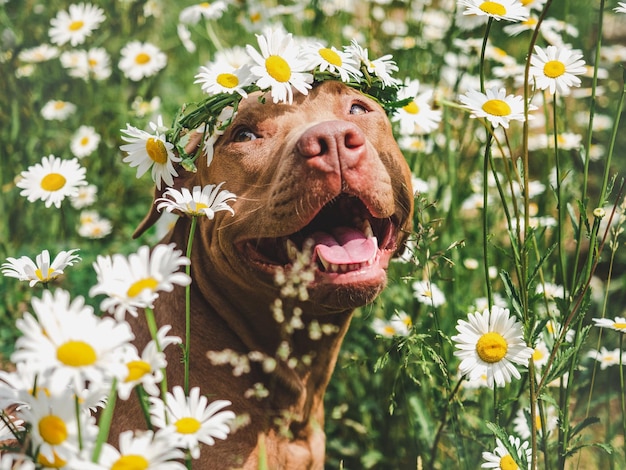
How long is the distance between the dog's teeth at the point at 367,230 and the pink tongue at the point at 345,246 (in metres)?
0.01

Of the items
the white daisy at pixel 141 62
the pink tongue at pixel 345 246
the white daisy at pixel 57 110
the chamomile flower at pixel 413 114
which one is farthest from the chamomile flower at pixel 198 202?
the white daisy at pixel 57 110

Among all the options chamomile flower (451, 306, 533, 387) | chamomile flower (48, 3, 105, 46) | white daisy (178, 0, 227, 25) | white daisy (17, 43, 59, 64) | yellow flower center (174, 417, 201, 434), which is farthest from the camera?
white daisy (17, 43, 59, 64)

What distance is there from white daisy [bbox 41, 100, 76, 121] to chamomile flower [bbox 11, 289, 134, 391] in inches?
141

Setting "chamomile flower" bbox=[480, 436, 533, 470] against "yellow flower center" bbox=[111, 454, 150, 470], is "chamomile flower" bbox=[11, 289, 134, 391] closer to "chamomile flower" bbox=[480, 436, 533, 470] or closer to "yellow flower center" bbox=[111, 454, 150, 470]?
"yellow flower center" bbox=[111, 454, 150, 470]

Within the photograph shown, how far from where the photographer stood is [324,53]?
2770mm

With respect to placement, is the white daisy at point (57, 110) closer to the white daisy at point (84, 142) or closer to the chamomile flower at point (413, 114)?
the white daisy at point (84, 142)

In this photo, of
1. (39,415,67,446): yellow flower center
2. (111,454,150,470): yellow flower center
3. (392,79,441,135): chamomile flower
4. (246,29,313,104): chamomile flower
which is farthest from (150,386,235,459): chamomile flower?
(392,79,441,135): chamomile flower

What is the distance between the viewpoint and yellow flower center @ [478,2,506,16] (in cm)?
253

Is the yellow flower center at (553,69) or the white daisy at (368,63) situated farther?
the white daisy at (368,63)

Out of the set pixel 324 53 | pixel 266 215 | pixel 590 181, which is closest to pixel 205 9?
pixel 324 53

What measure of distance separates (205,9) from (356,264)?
2.16 m

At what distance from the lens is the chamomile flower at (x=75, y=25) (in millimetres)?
4609

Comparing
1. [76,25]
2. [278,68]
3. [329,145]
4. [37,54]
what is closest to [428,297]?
[329,145]

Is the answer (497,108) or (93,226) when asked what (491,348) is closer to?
(497,108)
